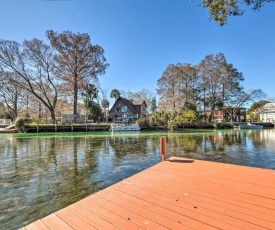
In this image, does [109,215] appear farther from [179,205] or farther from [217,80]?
[217,80]

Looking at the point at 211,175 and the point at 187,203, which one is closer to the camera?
the point at 187,203

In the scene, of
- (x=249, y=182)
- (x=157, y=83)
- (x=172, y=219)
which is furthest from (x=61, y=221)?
(x=157, y=83)

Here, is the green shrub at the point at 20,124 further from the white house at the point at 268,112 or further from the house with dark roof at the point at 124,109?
the white house at the point at 268,112

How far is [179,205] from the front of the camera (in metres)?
3.24

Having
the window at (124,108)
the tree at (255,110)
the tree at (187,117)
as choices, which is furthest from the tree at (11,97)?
the tree at (255,110)

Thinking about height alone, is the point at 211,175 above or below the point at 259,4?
below

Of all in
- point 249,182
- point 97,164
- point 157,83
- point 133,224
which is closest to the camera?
point 133,224

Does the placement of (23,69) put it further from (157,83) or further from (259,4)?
(259,4)

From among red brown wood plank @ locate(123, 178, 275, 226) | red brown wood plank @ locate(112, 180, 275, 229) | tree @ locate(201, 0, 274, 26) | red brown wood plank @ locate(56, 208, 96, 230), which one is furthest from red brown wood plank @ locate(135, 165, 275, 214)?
tree @ locate(201, 0, 274, 26)

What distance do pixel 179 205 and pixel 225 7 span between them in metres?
6.46

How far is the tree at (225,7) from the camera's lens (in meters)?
6.45

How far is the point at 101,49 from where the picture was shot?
112 feet

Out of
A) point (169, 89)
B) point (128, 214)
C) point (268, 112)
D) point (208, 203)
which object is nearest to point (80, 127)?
point (169, 89)

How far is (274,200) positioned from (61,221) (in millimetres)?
3391
